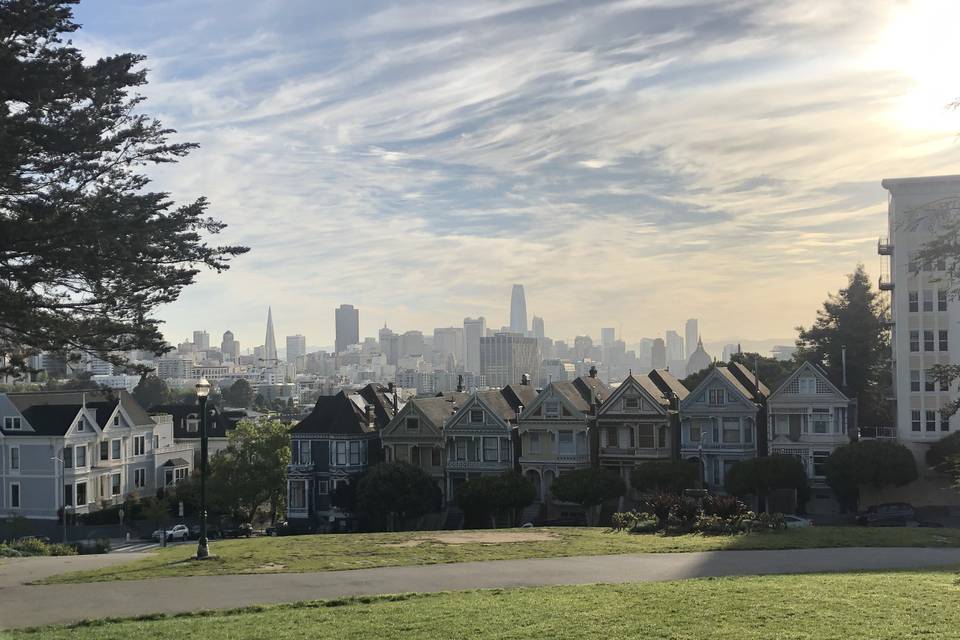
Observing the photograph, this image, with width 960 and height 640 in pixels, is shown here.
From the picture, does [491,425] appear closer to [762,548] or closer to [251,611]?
[762,548]

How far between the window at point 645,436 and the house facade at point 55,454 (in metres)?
31.0

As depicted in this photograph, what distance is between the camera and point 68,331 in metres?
21.2

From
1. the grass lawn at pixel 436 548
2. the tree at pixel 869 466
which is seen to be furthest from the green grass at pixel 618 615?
the tree at pixel 869 466

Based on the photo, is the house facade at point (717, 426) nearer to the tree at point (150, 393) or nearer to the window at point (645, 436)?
the window at point (645, 436)

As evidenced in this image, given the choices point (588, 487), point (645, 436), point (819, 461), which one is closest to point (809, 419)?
point (819, 461)

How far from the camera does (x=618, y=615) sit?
15.7m

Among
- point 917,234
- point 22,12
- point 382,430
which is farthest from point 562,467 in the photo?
point 22,12

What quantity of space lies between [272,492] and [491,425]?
14628 mm

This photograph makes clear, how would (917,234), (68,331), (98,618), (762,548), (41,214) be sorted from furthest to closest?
(917,234)
(762,548)
(68,331)
(41,214)
(98,618)

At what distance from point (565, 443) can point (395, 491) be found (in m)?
10.1

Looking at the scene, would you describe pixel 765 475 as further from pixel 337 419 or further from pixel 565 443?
pixel 337 419

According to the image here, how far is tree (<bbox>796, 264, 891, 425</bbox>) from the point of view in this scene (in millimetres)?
62750

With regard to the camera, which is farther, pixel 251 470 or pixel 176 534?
pixel 251 470

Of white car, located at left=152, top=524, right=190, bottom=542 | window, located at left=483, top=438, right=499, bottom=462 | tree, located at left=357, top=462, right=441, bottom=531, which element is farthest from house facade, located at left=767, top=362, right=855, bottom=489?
white car, located at left=152, top=524, right=190, bottom=542
